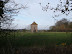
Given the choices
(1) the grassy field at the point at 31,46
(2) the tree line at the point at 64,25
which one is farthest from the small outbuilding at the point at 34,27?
(2) the tree line at the point at 64,25

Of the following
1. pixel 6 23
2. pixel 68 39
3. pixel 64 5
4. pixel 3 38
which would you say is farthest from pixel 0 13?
pixel 68 39

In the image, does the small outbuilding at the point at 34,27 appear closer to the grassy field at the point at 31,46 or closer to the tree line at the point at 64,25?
the grassy field at the point at 31,46

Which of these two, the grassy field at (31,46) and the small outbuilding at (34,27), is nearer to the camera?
the grassy field at (31,46)

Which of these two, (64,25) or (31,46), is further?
(64,25)

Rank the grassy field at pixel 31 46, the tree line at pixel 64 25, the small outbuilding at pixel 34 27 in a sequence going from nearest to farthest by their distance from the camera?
the grassy field at pixel 31 46 → the tree line at pixel 64 25 → the small outbuilding at pixel 34 27

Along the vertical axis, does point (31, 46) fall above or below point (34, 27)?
below

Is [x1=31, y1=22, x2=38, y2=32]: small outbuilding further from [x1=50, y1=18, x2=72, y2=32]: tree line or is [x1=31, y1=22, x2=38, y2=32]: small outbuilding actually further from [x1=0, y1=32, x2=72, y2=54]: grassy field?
[x1=50, y1=18, x2=72, y2=32]: tree line

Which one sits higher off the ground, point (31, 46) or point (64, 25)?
point (64, 25)

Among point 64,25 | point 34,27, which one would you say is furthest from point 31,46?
point 64,25

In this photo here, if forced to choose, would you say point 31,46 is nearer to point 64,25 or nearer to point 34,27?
point 34,27

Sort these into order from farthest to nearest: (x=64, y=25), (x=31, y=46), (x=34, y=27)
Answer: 1. (x=34, y=27)
2. (x=64, y=25)
3. (x=31, y=46)

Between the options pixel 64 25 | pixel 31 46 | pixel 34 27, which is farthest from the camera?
pixel 34 27

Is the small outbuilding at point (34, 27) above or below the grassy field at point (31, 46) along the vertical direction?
above

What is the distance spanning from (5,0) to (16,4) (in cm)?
55
